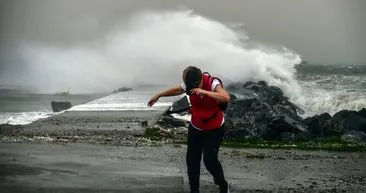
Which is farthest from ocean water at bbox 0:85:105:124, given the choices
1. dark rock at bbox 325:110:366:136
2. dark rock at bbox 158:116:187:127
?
dark rock at bbox 325:110:366:136

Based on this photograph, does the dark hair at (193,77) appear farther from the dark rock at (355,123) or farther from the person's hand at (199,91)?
the dark rock at (355,123)

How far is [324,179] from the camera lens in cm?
809

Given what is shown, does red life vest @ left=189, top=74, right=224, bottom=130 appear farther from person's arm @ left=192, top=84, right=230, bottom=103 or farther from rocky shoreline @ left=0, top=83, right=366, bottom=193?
rocky shoreline @ left=0, top=83, right=366, bottom=193

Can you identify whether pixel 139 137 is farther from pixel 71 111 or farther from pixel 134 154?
pixel 71 111

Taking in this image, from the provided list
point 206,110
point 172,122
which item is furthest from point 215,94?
point 172,122

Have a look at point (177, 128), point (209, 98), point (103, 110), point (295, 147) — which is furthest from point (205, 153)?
point (103, 110)

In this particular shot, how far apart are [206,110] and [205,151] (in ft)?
1.57

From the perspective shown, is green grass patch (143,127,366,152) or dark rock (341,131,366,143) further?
dark rock (341,131,366,143)

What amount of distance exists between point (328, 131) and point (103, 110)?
884 centimetres

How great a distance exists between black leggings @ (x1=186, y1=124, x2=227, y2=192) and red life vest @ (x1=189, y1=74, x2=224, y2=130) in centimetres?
8

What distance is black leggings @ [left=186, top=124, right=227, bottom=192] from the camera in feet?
19.4

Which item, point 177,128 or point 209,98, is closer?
point 209,98

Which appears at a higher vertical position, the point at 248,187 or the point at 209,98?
the point at 209,98

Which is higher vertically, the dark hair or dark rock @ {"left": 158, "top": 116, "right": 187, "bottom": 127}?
the dark hair
